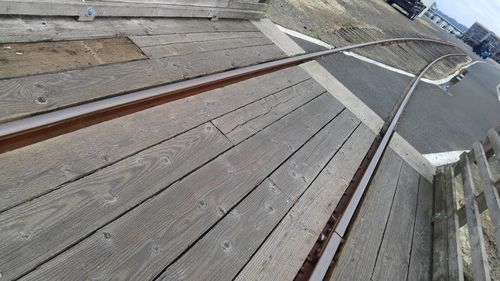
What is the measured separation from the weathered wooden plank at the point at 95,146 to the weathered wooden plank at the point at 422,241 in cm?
215

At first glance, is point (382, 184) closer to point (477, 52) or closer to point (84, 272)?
point (84, 272)

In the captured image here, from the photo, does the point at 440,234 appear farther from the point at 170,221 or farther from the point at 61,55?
the point at 61,55

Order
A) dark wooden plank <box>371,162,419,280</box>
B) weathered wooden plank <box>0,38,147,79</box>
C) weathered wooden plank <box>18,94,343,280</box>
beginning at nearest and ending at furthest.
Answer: weathered wooden plank <box>18,94,343,280</box> < weathered wooden plank <box>0,38,147,79</box> < dark wooden plank <box>371,162,419,280</box>

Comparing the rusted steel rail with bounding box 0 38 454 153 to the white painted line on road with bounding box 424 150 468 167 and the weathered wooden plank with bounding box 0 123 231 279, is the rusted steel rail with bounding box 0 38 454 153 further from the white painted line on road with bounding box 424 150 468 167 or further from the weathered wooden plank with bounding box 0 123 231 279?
the white painted line on road with bounding box 424 150 468 167

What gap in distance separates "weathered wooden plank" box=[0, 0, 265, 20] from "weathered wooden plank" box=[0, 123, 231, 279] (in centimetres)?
150

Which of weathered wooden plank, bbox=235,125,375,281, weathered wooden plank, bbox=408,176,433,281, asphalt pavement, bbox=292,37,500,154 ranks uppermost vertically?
weathered wooden plank, bbox=235,125,375,281

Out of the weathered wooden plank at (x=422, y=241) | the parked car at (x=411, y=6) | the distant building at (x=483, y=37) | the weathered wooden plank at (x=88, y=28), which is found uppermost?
the weathered wooden plank at (x=88, y=28)

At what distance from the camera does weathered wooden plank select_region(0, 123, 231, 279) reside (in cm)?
167

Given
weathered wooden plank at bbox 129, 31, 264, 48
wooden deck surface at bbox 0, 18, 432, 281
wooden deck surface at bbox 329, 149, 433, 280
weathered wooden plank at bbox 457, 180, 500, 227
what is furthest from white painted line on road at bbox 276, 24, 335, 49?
weathered wooden plank at bbox 457, 180, 500, 227

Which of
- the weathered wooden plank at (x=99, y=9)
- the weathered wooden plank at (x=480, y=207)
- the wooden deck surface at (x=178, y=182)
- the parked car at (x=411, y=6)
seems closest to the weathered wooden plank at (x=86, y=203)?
the wooden deck surface at (x=178, y=182)

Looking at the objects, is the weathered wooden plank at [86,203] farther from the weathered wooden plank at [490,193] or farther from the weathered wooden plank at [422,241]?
the weathered wooden plank at [490,193]

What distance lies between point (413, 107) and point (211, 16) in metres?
5.06

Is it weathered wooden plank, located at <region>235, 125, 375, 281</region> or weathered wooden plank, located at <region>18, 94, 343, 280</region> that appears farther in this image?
weathered wooden plank, located at <region>235, 125, 375, 281</region>

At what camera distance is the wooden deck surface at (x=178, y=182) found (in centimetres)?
187
